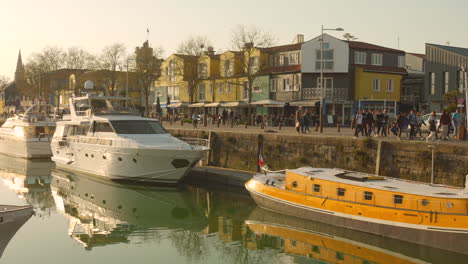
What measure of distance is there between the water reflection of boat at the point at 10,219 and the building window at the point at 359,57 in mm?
37764

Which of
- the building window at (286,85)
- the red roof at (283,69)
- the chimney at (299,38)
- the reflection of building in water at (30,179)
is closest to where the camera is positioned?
the reflection of building in water at (30,179)

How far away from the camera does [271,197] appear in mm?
18922

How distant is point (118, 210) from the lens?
70.0 ft

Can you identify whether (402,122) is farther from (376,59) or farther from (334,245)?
(376,59)

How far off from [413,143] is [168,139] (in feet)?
39.7

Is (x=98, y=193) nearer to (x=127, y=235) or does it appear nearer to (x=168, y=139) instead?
(x=168, y=139)

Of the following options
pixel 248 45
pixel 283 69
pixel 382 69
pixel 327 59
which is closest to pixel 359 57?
pixel 382 69

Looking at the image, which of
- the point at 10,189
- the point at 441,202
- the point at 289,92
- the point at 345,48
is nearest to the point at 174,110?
the point at 289,92

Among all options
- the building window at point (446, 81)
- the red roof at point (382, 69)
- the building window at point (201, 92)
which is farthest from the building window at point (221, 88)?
the building window at point (446, 81)

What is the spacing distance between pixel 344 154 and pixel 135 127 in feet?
36.8

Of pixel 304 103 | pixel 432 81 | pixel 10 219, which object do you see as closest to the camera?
pixel 10 219

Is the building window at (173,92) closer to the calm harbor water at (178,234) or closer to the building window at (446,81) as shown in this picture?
the building window at (446,81)

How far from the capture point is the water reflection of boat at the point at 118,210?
1797cm

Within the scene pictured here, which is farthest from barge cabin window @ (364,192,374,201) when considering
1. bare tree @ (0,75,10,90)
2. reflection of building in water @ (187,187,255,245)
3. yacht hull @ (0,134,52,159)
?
bare tree @ (0,75,10,90)
